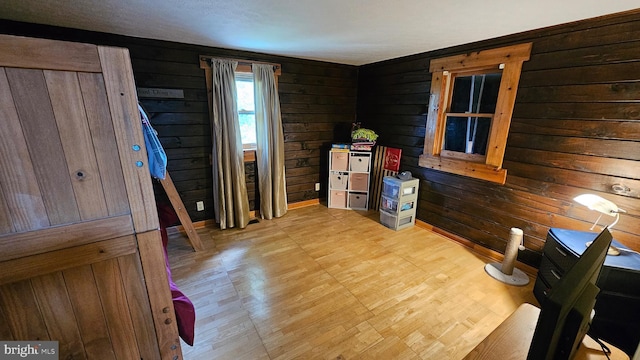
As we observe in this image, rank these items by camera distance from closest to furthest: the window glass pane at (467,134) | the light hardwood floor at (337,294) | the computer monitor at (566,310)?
the computer monitor at (566,310)
the light hardwood floor at (337,294)
the window glass pane at (467,134)

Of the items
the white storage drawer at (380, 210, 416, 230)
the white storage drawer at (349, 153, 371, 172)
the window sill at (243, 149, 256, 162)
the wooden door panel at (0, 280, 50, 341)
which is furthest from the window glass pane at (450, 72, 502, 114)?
the wooden door panel at (0, 280, 50, 341)

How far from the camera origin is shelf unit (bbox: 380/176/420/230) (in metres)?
3.25

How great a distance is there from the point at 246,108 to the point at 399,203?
7.79ft

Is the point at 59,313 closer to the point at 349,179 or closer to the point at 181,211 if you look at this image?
the point at 181,211

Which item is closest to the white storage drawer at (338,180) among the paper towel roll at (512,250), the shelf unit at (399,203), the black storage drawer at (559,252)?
the shelf unit at (399,203)

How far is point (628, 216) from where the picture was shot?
6.22 ft

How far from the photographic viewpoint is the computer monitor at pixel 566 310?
21.6 inches

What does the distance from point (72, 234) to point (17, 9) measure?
2.36 metres

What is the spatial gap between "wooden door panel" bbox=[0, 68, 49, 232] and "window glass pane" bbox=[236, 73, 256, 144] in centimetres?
274

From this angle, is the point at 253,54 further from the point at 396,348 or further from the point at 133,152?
the point at 396,348

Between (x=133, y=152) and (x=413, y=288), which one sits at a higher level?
(x=133, y=152)

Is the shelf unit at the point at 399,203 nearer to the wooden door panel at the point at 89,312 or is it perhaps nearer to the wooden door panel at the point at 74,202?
the wooden door panel at the point at 74,202

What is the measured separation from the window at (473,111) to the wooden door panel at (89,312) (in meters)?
3.11

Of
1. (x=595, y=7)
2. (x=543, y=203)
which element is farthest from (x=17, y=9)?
(x=543, y=203)
